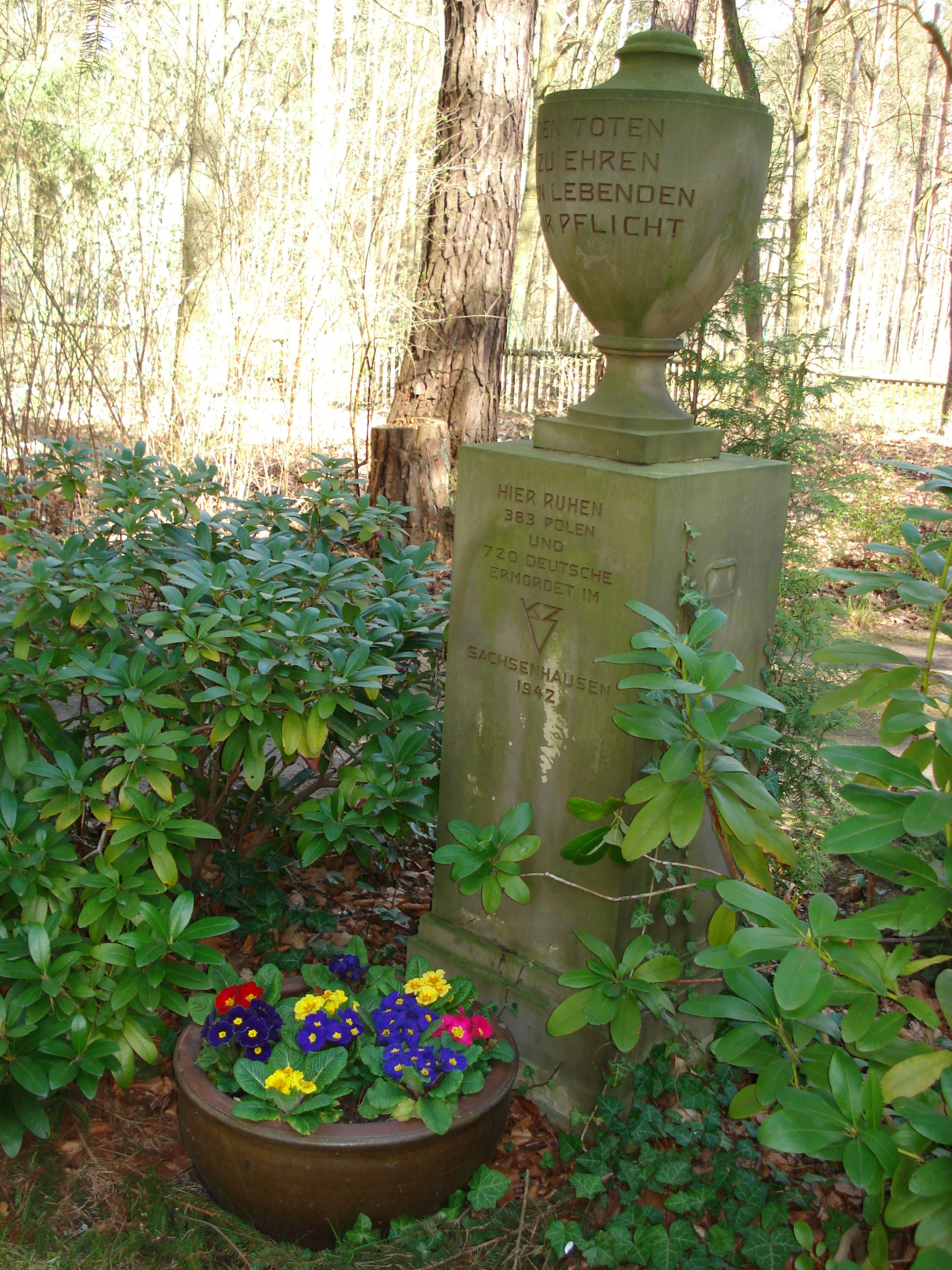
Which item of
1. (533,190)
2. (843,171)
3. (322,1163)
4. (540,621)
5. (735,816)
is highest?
(843,171)

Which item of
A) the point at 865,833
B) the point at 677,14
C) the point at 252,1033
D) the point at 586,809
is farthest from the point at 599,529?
the point at 677,14

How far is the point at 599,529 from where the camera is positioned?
238 cm

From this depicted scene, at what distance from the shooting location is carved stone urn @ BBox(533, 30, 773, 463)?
2.28m

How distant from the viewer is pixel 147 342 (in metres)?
6.74

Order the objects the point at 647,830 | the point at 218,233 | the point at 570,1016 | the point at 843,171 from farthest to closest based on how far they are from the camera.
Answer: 1. the point at 843,171
2. the point at 218,233
3. the point at 570,1016
4. the point at 647,830

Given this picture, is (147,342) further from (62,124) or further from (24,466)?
(62,124)

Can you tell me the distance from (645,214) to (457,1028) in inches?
72.7

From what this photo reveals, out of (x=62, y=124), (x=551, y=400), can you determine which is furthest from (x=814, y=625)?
(x=551, y=400)

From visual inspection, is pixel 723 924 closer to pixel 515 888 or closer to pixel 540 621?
pixel 515 888

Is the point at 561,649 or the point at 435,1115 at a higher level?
the point at 561,649

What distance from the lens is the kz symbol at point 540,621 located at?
2.51 meters

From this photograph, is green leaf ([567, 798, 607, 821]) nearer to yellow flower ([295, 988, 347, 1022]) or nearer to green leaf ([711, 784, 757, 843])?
green leaf ([711, 784, 757, 843])

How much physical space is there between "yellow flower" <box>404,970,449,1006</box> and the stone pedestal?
0.28 m

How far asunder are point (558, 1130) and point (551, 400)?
40.7 ft
